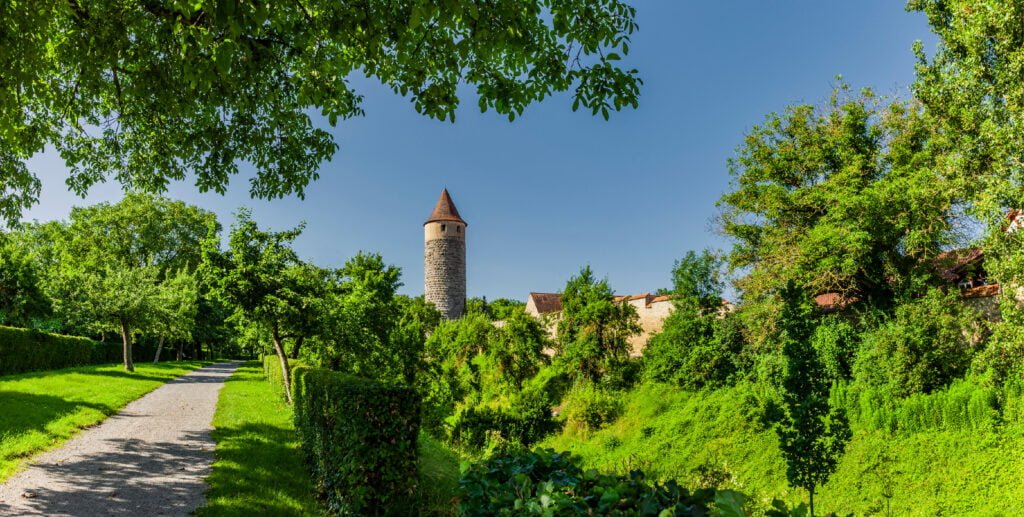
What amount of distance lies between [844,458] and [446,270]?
34.6 meters

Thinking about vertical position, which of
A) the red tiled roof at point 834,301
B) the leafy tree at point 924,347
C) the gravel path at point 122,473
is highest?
Answer: the red tiled roof at point 834,301

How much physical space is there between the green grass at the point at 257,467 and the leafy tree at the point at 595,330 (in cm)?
1256

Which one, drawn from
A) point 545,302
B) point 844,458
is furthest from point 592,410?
point 545,302

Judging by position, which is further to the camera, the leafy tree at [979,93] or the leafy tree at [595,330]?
the leafy tree at [595,330]

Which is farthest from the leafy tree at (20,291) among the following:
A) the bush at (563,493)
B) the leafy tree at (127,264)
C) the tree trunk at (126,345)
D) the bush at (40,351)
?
the bush at (563,493)

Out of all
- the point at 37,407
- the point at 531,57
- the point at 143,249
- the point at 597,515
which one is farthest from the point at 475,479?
the point at 143,249

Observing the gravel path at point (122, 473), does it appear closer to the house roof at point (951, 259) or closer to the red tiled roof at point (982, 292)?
the red tiled roof at point (982, 292)

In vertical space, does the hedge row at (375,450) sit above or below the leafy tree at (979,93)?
below

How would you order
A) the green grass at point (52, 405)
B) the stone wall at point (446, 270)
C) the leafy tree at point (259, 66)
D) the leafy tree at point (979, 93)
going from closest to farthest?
1. the leafy tree at point (259, 66)
2. the green grass at point (52, 405)
3. the leafy tree at point (979, 93)
4. the stone wall at point (446, 270)

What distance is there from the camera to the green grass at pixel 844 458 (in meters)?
12.8

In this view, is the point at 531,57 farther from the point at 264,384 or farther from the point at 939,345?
the point at 264,384

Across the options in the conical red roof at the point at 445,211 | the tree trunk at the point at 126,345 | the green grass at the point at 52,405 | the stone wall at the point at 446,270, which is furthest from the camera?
the conical red roof at the point at 445,211

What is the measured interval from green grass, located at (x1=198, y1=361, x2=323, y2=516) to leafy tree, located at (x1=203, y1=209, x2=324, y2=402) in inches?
60.3

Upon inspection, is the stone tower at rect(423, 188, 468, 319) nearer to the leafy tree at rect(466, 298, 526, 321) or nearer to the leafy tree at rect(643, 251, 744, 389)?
the leafy tree at rect(466, 298, 526, 321)
